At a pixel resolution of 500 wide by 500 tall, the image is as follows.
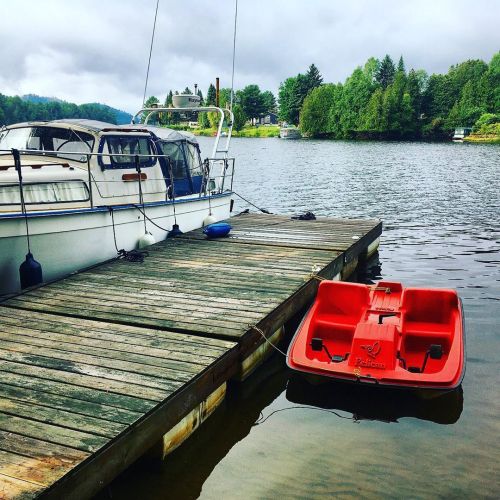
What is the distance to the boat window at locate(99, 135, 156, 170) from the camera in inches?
425

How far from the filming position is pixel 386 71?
505 ft

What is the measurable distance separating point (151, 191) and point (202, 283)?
417cm

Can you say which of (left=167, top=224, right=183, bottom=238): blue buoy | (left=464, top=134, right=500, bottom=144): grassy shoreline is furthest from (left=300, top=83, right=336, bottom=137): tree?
(left=167, top=224, right=183, bottom=238): blue buoy

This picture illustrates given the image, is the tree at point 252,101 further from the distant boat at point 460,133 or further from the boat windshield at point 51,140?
the boat windshield at point 51,140

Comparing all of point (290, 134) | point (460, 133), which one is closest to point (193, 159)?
point (460, 133)

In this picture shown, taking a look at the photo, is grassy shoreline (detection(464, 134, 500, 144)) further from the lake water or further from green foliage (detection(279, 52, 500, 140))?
the lake water

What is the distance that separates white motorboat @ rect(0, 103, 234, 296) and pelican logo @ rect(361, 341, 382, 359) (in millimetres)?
5536

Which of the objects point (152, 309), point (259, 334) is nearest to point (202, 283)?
point (152, 309)

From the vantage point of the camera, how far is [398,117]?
10388 cm

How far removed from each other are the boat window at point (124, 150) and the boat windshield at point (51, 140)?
35 cm

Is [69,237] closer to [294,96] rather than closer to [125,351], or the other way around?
[125,351]

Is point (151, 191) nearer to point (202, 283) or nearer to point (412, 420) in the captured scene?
point (202, 283)

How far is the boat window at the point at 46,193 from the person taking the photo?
882 centimetres

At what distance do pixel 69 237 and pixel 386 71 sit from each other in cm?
16025
